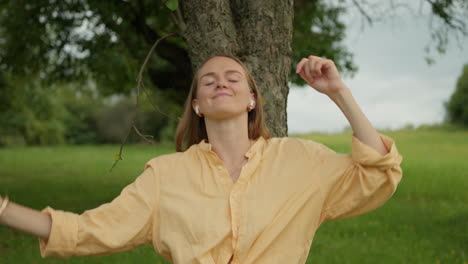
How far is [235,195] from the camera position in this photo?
246 centimetres

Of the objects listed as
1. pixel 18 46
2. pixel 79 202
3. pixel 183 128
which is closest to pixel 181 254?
pixel 183 128

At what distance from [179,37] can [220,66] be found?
2085 mm

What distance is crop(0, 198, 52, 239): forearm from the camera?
2.25 metres

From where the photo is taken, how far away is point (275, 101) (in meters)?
3.65

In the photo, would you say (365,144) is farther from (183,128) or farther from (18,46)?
(18,46)

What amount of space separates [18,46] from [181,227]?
342 inches

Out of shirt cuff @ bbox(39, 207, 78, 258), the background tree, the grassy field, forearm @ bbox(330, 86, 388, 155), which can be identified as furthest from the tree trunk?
the grassy field

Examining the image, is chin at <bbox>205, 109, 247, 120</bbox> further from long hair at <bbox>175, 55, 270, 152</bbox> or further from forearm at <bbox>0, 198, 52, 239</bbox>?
forearm at <bbox>0, 198, 52, 239</bbox>

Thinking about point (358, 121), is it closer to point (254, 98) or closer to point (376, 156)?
point (376, 156)

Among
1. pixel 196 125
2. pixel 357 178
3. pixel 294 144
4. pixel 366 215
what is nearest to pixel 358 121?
pixel 357 178

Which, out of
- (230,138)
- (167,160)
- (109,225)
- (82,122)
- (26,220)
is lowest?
(82,122)

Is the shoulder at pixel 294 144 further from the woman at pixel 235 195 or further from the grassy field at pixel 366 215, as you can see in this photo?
Answer: the grassy field at pixel 366 215

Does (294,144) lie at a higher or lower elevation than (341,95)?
lower

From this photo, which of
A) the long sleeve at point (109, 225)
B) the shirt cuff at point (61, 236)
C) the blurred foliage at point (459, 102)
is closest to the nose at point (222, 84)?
the long sleeve at point (109, 225)
